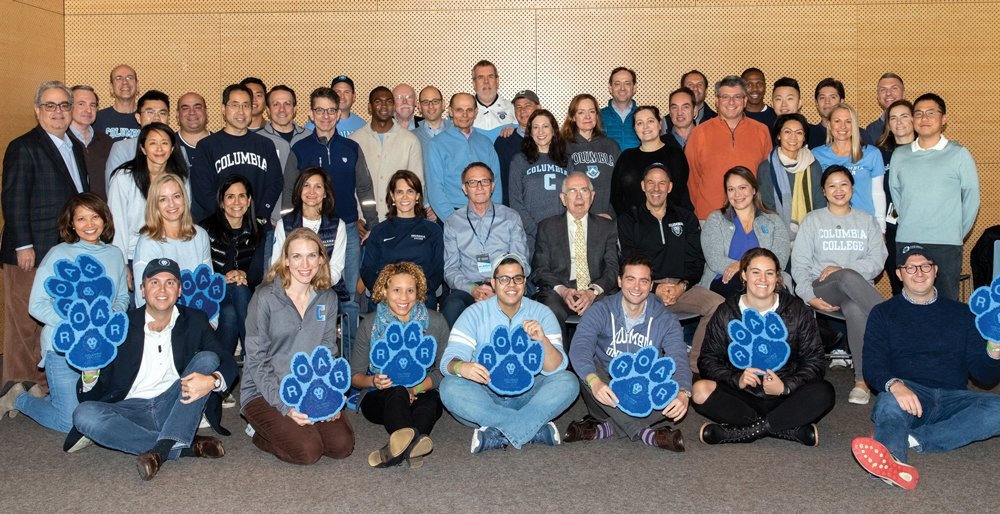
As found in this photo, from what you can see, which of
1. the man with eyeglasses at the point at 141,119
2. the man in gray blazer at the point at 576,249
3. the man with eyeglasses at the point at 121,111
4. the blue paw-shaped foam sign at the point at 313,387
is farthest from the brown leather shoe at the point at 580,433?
the man with eyeglasses at the point at 121,111

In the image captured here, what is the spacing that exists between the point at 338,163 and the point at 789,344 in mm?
3006

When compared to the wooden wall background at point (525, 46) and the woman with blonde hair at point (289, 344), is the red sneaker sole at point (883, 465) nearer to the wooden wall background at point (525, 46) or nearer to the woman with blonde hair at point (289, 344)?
the woman with blonde hair at point (289, 344)

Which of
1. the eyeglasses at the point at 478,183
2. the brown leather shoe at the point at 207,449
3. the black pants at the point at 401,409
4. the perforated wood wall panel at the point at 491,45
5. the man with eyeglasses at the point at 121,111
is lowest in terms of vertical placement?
the brown leather shoe at the point at 207,449

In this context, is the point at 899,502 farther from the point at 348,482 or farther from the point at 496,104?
the point at 496,104

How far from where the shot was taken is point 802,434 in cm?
425

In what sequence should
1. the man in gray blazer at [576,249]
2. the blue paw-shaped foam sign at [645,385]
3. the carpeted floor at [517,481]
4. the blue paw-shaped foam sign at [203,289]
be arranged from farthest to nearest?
the man in gray blazer at [576,249]
the blue paw-shaped foam sign at [203,289]
the blue paw-shaped foam sign at [645,385]
the carpeted floor at [517,481]

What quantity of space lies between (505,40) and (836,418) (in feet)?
15.0

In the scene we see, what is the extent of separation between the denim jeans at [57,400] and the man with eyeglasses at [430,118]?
9.08 feet

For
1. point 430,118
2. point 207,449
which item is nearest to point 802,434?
point 207,449

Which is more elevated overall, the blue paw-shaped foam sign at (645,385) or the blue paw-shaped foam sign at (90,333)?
the blue paw-shaped foam sign at (90,333)

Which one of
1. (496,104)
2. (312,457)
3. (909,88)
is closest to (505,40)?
(496,104)

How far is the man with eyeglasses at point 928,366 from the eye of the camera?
4.01 metres

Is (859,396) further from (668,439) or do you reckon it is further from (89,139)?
(89,139)

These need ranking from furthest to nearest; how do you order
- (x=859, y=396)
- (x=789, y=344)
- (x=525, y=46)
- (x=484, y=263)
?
(x=525, y=46)
(x=484, y=263)
(x=859, y=396)
(x=789, y=344)
